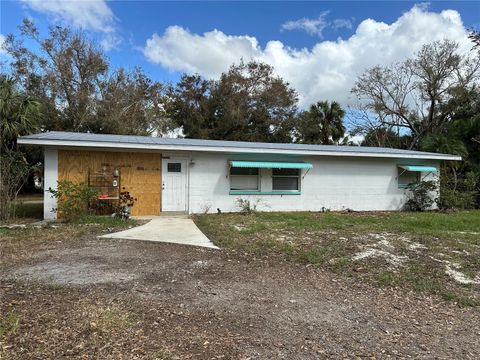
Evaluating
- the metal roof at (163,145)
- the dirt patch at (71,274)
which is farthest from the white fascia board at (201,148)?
the dirt patch at (71,274)

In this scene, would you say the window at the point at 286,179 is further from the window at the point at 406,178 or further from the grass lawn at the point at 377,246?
the window at the point at 406,178

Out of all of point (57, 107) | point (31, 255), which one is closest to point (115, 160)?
point (31, 255)

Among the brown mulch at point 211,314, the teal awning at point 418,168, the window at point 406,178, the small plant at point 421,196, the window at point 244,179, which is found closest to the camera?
the brown mulch at point 211,314

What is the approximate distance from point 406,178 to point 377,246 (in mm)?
9265

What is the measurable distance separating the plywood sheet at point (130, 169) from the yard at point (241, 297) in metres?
3.44

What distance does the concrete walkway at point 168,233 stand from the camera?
7.81 meters

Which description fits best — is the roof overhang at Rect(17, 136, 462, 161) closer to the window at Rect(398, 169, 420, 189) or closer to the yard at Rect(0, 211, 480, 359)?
the window at Rect(398, 169, 420, 189)

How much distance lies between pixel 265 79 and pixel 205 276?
94.9 feet

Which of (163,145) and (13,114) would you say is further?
(163,145)

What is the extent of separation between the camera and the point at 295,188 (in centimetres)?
1401

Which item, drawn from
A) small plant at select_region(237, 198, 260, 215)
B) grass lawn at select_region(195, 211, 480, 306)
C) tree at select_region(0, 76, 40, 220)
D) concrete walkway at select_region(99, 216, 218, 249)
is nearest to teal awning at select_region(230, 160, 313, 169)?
small plant at select_region(237, 198, 260, 215)

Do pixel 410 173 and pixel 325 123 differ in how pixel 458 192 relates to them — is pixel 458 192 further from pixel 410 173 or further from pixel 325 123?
pixel 325 123

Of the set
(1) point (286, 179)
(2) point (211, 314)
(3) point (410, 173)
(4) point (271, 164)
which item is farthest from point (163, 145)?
(3) point (410, 173)

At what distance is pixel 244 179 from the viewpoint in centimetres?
1343
